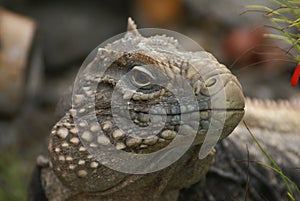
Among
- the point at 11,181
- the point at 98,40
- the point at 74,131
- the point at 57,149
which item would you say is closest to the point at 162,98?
the point at 74,131

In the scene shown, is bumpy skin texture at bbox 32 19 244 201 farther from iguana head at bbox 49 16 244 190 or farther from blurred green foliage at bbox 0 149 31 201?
blurred green foliage at bbox 0 149 31 201

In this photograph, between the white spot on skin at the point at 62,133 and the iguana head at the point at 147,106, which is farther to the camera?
the white spot on skin at the point at 62,133

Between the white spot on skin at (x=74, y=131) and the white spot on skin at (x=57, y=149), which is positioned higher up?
the white spot on skin at (x=74, y=131)

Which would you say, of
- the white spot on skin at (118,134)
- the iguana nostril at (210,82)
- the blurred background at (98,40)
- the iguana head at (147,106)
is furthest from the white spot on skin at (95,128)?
the blurred background at (98,40)

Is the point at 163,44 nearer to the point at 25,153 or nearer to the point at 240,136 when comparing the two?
the point at 240,136

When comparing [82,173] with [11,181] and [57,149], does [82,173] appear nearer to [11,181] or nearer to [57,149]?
[57,149]

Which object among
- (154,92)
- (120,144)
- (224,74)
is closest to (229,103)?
(224,74)

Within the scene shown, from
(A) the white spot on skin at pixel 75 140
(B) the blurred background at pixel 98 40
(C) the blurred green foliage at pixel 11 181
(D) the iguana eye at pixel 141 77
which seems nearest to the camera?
(D) the iguana eye at pixel 141 77

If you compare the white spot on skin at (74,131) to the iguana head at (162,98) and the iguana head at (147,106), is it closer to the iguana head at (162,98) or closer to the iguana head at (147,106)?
the iguana head at (147,106)
